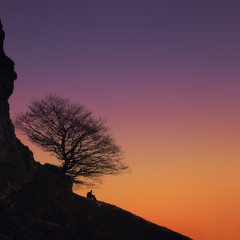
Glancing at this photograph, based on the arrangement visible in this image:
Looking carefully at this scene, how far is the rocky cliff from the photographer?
54.6 feet

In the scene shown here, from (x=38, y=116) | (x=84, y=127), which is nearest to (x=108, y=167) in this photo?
(x=84, y=127)

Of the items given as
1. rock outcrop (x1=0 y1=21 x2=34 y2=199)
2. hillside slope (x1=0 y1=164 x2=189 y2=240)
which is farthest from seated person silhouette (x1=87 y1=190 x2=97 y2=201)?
rock outcrop (x1=0 y1=21 x2=34 y2=199)

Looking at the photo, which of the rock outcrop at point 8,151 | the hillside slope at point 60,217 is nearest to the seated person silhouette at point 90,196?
the hillside slope at point 60,217

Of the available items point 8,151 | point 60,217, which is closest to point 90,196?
point 60,217

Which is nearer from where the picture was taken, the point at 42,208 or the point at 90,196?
the point at 42,208

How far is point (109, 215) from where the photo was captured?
23203mm

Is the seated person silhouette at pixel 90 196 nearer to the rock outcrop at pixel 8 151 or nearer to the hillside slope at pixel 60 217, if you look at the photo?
the hillside slope at pixel 60 217

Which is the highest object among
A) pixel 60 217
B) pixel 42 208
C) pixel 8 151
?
pixel 8 151

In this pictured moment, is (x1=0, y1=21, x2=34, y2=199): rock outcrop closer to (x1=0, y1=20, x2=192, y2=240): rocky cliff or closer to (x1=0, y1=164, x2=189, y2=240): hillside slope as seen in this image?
(x1=0, y1=20, x2=192, y2=240): rocky cliff

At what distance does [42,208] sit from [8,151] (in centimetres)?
480

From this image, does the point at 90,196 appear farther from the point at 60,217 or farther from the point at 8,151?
the point at 8,151

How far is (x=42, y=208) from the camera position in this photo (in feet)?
62.3

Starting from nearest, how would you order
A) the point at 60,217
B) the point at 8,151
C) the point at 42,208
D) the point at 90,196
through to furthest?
the point at 42,208
the point at 60,217
the point at 8,151
the point at 90,196

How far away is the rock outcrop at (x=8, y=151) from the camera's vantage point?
727 inches
